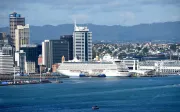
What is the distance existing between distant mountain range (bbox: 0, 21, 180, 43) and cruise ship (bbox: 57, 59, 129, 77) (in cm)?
5197

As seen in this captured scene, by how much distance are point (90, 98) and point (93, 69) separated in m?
25.6

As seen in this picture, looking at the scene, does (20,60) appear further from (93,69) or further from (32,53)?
(93,69)

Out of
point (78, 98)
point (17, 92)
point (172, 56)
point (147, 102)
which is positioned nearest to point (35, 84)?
point (17, 92)

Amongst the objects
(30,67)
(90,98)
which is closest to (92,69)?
(30,67)

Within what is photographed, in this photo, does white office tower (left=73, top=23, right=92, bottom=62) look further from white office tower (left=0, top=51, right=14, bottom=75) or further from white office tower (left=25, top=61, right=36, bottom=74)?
white office tower (left=0, top=51, right=14, bottom=75)

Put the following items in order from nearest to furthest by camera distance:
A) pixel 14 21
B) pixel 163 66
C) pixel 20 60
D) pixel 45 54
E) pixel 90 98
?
1. pixel 90 98
2. pixel 20 60
3. pixel 45 54
4. pixel 163 66
5. pixel 14 21

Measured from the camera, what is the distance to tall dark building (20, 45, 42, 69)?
224ft

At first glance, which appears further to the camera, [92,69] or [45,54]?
[45,54]

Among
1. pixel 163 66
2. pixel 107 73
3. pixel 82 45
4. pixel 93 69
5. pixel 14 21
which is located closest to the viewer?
pixel 107 73

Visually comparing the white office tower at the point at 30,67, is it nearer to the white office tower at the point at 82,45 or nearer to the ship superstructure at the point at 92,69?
the ship superstructure at the point at 92,69

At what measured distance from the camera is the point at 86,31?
6988 centimetres

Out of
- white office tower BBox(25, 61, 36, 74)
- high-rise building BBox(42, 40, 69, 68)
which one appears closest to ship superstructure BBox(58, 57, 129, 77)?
white office tower BBox(25, 61, 36, 74)

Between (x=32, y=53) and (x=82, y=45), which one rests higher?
(x=82, y=45)

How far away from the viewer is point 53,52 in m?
69.2
